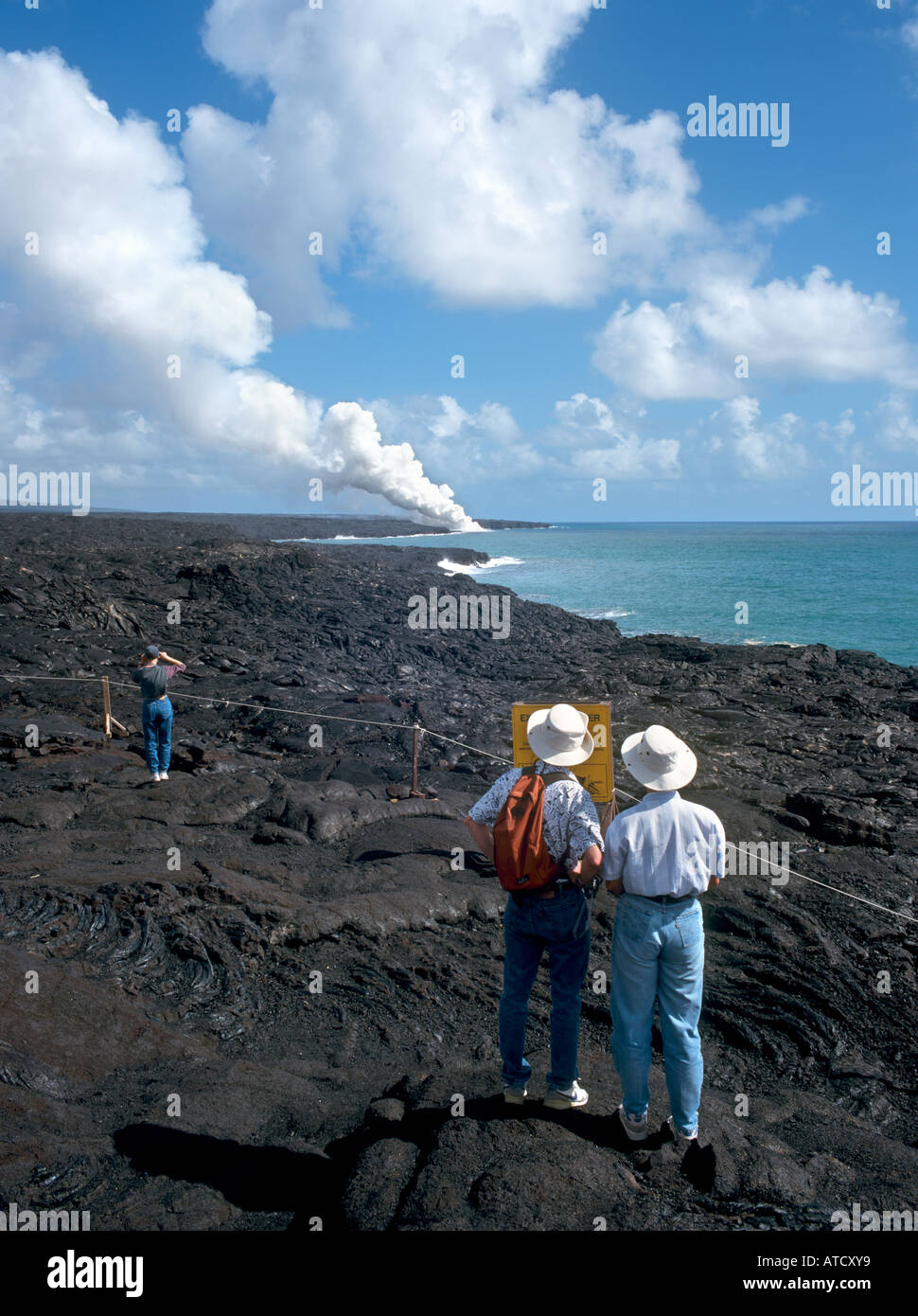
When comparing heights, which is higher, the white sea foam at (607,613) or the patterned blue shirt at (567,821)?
the white sea foam at (607,613)

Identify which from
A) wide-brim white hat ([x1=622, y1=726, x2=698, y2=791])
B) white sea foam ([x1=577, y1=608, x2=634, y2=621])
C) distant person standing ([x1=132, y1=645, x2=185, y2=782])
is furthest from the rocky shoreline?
white sea foam ([x1=577, y1=608, x2=634, y2=621])

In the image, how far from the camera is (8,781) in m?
9.93

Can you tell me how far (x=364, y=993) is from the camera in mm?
6148

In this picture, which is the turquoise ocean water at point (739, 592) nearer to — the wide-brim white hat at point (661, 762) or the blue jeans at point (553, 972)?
the wide-brim white hat at point (661, 762)

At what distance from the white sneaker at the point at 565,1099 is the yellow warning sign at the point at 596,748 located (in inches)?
79.6

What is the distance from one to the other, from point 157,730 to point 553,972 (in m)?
7.39

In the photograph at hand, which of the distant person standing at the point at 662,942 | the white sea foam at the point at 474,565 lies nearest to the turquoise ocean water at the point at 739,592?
the white sea foam at the point at 474,565

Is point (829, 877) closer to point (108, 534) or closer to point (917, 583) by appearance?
point (108, 534)

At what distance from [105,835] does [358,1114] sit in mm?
4870

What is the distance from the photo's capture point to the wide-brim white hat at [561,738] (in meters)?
3.99

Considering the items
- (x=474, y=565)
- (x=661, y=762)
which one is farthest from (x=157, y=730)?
(x=474, y=565)

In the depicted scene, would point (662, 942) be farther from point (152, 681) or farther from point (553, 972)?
point (152, 681)

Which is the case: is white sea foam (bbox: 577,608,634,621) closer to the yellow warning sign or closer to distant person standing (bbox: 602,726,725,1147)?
the yellow warning sign
